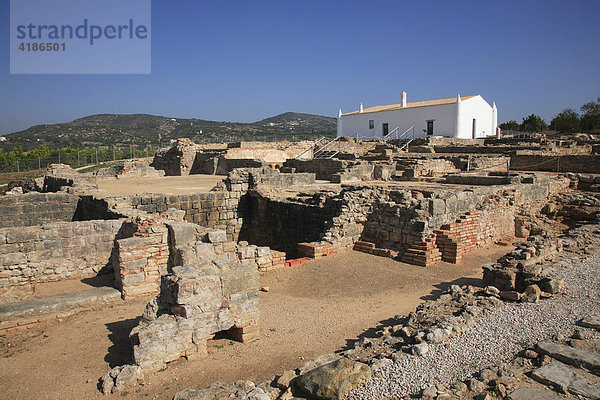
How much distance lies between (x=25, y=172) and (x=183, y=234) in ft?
107

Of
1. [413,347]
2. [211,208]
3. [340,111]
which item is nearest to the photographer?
[413,347]

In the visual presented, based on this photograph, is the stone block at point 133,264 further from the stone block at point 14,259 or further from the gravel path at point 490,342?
the gravel path at point 490,342

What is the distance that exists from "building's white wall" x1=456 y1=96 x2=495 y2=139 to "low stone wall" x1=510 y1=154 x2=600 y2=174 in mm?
20628

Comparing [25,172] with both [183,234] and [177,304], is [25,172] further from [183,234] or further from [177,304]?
[177,304]

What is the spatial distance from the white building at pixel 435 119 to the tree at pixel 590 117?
33.0 ft

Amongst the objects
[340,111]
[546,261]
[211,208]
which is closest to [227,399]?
[546,261]

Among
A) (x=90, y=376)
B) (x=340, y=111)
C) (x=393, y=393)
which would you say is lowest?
(x=90, y=376)

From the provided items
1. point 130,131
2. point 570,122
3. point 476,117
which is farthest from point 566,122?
point 130,131

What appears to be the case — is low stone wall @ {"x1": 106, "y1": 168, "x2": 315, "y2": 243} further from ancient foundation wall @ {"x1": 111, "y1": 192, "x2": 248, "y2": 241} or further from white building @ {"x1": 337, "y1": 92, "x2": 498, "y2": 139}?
white building @ {"x1": 337, "y1": 92, "x2": 498, "y2": 139}

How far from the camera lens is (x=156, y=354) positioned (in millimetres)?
4699

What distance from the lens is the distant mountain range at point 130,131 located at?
74938 millimetres

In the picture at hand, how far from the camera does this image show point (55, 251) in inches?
317

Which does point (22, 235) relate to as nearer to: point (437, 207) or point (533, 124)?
point (437, 207)

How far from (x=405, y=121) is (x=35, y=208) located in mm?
40328
